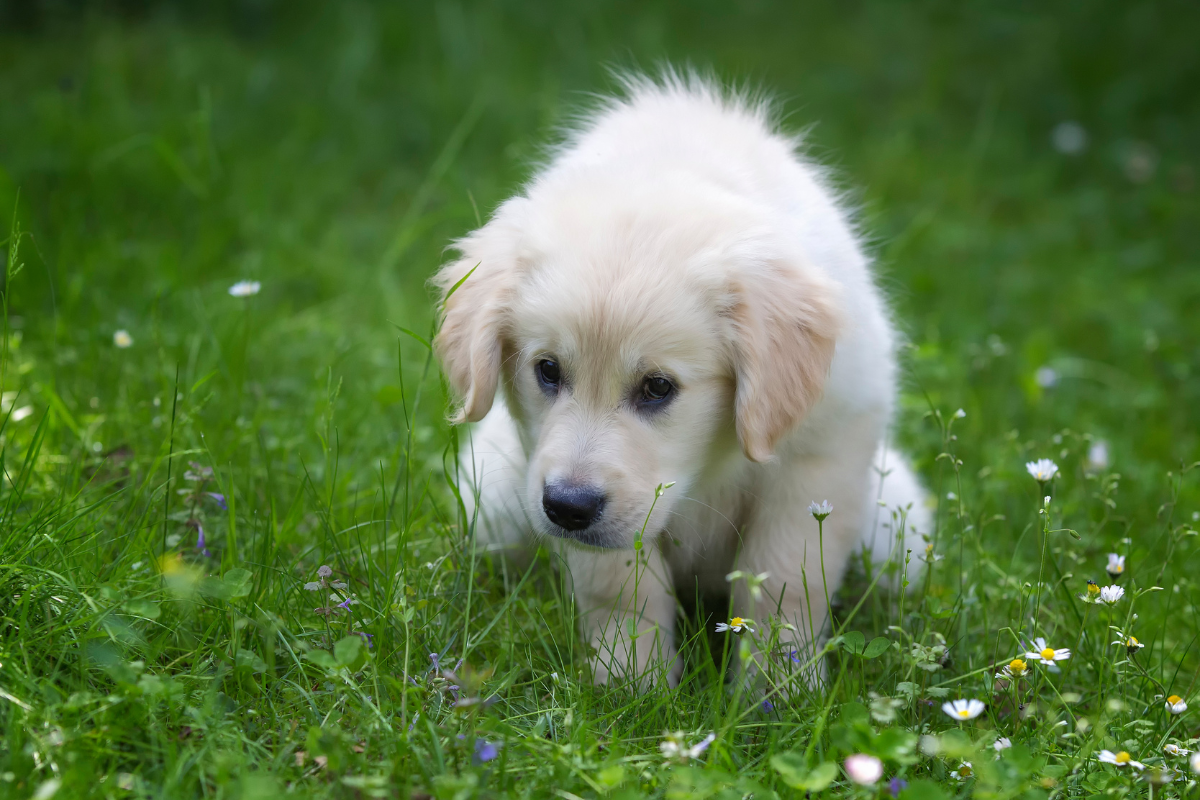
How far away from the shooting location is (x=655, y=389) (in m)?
2.22

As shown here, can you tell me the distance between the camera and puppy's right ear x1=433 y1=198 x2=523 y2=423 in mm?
2303

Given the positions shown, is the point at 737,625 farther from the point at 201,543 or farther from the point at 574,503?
the point at 201,543

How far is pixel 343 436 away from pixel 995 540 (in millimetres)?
2009

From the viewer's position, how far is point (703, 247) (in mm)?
2201

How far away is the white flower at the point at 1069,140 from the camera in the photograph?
20.2ft

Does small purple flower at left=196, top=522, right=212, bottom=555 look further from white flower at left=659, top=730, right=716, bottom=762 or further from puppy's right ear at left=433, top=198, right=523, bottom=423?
white flower at left=659, top=730, right=716, bottom=762

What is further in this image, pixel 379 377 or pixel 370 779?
pixel 379 377

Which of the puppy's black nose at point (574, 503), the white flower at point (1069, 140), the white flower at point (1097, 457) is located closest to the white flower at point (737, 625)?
the puppy's black nose at point (574, 503)

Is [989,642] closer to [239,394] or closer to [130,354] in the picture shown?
[239,394]

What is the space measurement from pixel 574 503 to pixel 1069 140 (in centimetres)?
525

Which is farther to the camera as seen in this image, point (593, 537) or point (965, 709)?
point (593, 537)

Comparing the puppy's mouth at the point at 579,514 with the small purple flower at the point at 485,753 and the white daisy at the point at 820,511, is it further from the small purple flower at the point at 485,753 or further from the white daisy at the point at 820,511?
the small purple flower at the point at 485,753

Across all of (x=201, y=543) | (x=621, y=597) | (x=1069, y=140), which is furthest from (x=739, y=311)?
(x=1069, y=140)

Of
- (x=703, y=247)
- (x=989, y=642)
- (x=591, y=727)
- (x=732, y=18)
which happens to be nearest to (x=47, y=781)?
(x=591, y=727)
